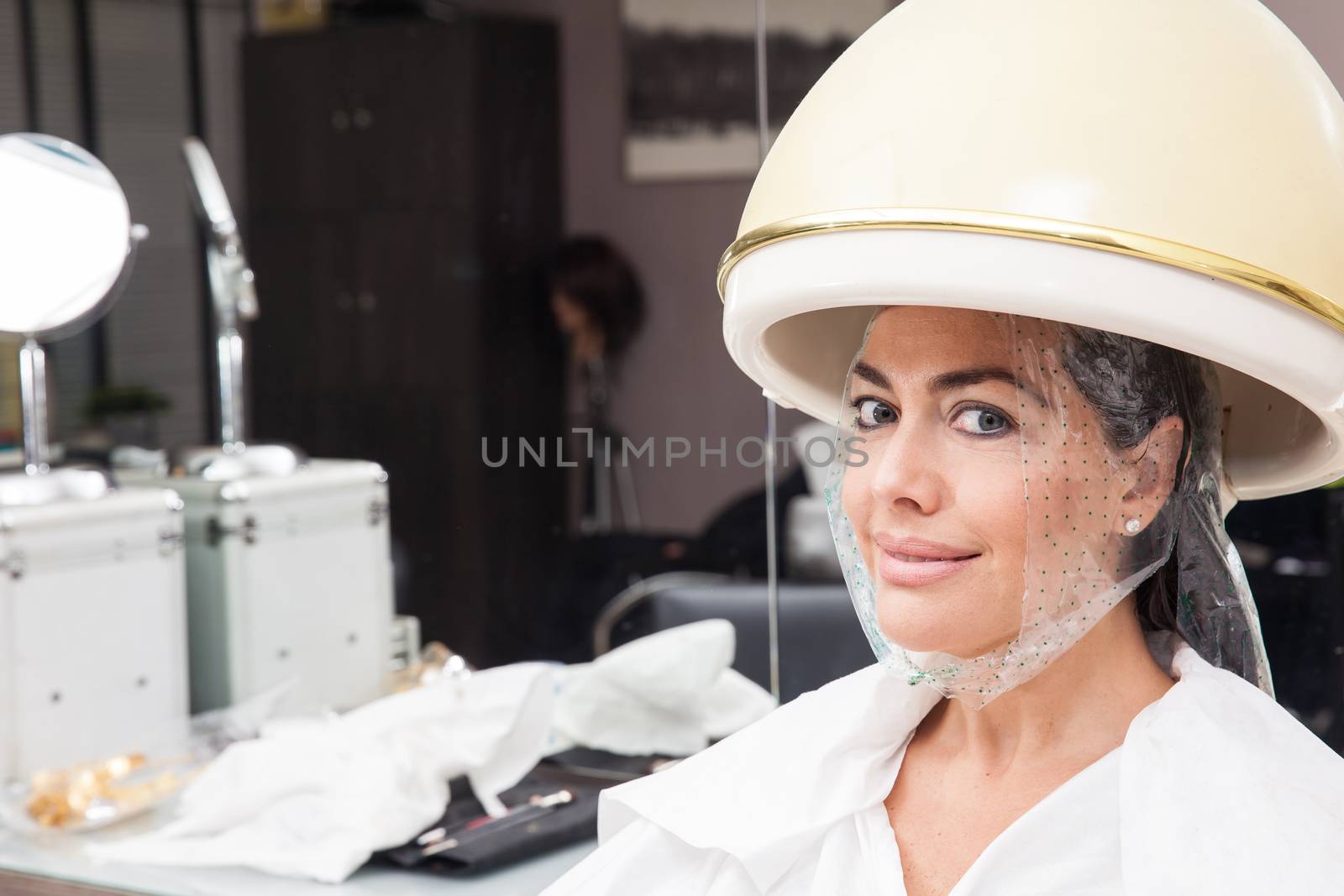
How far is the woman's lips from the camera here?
1.02 meters

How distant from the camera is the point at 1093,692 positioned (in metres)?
1.11

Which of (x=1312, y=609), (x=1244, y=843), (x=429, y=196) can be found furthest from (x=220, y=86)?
(x=1244, y=843)

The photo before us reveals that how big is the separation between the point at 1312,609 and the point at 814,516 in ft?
1.90

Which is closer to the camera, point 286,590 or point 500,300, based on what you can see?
point 500,300

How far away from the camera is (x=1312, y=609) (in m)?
1.62

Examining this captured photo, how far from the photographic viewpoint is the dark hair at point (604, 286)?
189 centimetres

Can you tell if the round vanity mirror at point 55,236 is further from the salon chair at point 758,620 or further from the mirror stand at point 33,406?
the salon chair at point 758,620

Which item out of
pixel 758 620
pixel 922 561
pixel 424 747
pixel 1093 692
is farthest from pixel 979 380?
pixel 424 747

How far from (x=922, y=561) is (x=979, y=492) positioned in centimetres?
6

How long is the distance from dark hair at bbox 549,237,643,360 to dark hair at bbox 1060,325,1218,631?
0.92 m

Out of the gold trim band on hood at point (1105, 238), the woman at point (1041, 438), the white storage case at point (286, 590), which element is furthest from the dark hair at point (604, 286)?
the gold trim band on hood at point (1105, 238)

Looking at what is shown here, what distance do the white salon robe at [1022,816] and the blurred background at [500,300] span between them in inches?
21.4

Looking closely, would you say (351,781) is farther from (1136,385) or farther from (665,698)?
(1136,385)

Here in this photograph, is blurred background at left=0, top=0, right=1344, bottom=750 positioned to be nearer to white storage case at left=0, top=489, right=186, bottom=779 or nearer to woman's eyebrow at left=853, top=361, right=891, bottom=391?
white storage case at left=0, top=489, right=186, bottom=779
